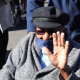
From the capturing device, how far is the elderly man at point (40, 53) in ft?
6.70

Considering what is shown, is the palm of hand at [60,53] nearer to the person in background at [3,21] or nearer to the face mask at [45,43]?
the face mask at [45,43]

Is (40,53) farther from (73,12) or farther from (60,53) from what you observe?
(73,12)

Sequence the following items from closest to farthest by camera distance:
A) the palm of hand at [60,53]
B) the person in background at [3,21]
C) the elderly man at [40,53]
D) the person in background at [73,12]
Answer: the palm of hand at [60,53] → the elderly man at [40,53] → the person in background at [73,12] → the person in background at [3,21]

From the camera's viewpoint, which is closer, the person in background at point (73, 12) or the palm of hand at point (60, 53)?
the palm of hand at point (60, 53)

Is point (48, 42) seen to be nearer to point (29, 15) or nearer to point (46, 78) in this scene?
point (46, 78)

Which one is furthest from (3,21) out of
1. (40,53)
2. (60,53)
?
(60,53)

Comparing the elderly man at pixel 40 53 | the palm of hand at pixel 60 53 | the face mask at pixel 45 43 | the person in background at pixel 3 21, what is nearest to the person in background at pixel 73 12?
the elderly man at pixel 40 53

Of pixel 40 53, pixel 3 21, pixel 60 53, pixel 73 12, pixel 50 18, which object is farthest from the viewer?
pixel 3 21

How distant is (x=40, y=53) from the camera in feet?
7.24

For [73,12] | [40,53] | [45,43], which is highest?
[73,12]

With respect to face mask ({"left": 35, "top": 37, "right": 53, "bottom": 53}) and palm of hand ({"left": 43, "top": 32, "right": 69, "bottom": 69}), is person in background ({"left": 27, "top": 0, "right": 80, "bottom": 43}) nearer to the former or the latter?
face mask ({"left": 35, "top": 37, "right": 53, "bottom": 53})

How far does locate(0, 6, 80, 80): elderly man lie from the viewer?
204 cm

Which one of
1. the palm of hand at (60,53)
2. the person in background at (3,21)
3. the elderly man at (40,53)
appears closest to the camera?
the palm of hand at (60,53)

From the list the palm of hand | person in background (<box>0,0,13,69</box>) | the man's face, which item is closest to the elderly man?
the man's face
